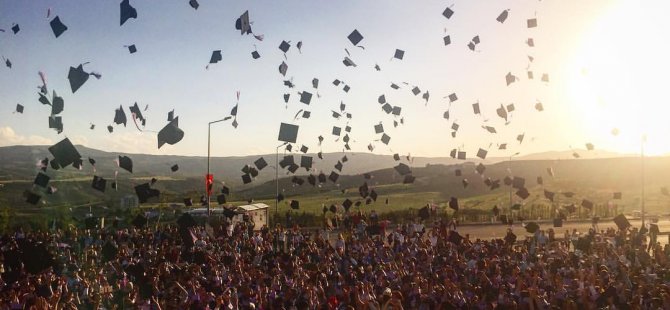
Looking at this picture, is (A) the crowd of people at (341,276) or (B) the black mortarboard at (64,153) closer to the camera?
(A) the crowd of people at (341,276)

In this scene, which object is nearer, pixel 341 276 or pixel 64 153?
pixel 341 276

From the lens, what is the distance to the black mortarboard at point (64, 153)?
1459 cm

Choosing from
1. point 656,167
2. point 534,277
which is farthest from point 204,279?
point 656,167

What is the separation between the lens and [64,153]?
14.7 m

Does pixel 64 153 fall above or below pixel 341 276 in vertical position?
above

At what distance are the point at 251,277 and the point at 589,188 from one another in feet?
199

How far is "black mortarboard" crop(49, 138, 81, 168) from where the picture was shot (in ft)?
47.9

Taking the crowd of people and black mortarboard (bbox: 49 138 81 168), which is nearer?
the crowd of people

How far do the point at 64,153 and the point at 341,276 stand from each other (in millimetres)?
7384

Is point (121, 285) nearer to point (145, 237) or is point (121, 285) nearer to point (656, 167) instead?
point (145, 237)

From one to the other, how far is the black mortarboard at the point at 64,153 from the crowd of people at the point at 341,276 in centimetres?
263

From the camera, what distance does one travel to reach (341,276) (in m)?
12.9

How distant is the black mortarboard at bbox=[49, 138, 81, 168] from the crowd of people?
263 centimetres

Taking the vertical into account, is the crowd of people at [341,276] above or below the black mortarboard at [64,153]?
below
